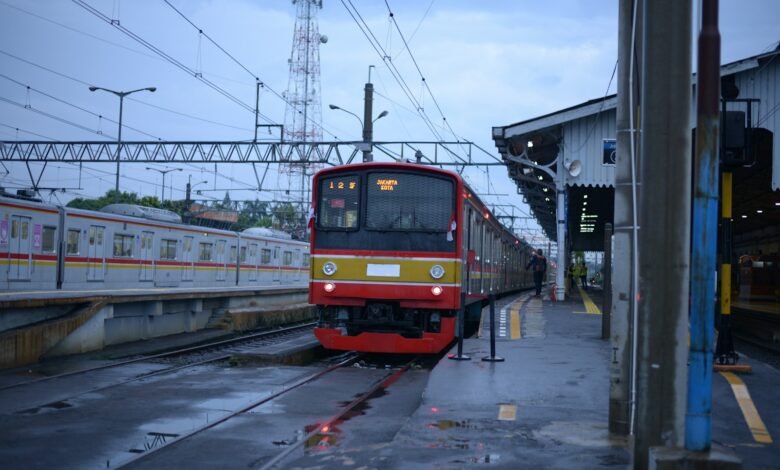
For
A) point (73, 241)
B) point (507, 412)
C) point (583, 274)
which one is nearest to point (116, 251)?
point (73, 241)

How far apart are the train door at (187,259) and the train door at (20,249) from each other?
9.19 m

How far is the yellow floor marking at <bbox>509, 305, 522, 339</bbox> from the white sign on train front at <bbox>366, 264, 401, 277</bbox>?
7.55 ft

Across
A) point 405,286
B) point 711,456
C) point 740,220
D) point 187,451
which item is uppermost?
point 740,220

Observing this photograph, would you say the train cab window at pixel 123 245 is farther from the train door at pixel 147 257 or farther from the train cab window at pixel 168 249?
the train cab window at pixel 168 249

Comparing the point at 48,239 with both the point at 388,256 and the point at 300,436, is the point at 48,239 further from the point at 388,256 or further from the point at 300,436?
the point at 300,436

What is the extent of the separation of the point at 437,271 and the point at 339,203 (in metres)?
2.14

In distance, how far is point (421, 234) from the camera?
14.3m

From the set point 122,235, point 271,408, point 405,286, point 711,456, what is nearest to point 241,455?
point 271,408

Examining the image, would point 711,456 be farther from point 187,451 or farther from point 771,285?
point 771,285

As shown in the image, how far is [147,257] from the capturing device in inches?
1036

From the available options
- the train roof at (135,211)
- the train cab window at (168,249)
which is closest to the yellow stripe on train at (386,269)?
the train roof at (135,211)

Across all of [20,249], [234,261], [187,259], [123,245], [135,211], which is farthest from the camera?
[234,261]

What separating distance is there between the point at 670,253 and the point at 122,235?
2149cm

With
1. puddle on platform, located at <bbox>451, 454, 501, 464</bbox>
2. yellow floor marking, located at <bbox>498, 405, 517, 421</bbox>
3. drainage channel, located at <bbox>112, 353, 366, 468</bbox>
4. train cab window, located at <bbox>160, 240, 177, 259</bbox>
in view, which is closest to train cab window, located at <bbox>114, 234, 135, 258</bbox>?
train cab window, located at <bbox>160, 240, 177, 259</bbox>
